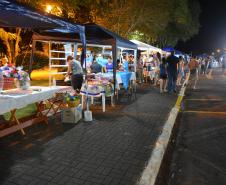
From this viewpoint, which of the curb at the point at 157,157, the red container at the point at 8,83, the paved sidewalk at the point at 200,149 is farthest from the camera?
the red container at the point at 8,83

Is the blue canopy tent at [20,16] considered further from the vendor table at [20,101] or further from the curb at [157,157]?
the curb at [157,157]

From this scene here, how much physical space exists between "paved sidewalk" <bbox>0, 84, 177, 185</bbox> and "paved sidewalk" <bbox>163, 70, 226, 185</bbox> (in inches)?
24.4

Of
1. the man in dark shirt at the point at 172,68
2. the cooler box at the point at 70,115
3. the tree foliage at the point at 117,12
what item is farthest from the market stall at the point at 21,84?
the tree foliage at the point at 117,12

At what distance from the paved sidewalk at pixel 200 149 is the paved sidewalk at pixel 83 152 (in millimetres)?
621

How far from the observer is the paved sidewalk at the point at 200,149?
5.00 metres

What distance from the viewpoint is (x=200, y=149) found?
635cm

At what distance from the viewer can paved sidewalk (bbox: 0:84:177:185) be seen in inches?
183

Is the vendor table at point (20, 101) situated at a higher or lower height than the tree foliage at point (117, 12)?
lower

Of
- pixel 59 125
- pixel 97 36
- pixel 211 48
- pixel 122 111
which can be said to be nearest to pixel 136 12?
pixel 97 36

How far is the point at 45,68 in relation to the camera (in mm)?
30828

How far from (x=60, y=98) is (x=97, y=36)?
3.25 m

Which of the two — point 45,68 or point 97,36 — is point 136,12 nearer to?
point 45,68

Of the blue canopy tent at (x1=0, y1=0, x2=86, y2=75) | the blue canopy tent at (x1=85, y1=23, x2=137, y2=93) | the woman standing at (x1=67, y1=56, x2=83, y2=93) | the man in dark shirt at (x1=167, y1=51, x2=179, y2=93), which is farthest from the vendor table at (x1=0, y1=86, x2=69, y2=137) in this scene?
the man in dark shirt at (x1=167, y1=51, x2=179, y2=93)

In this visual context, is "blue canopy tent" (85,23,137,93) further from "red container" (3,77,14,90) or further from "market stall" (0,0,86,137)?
"red container" (3,77,14,90)
